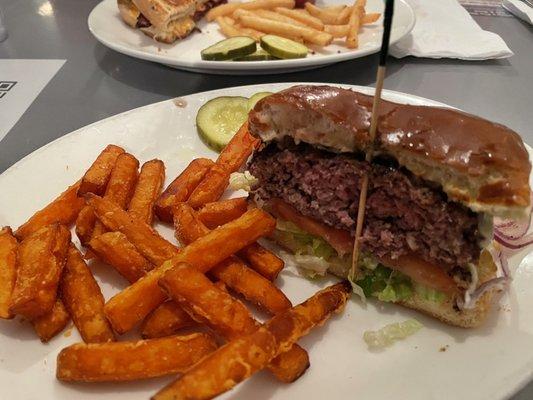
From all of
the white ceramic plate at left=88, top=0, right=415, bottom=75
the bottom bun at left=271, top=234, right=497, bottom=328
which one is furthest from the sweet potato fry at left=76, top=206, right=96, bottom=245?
the white ceramic plate at left=88, top=0, right=415, bottom=75

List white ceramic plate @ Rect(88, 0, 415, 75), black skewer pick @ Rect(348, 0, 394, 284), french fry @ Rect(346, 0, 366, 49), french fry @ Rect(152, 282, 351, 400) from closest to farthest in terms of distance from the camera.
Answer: french fry @ Rect(152, 282, 351, 400) < black skewer pick @ Rect(348, 0, 394, 284) < white ceramic plate @ Rect(88, 0, 415, 75) < french fry @ Rect(346, 0, 366, 49)

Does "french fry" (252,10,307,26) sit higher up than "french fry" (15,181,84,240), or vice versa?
"french fry" (252,10,307,26)

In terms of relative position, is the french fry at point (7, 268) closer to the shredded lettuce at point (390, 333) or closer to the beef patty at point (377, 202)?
the beef patty at point (377, 202)

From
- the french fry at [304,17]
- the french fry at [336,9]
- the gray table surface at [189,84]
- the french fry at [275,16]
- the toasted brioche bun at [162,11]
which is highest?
the french fry at [336,9]

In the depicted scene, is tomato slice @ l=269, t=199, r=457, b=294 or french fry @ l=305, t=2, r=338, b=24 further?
french fry @ l=305, t=2, r=338, b=24

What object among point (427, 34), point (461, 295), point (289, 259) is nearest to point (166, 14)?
point (427, 34)

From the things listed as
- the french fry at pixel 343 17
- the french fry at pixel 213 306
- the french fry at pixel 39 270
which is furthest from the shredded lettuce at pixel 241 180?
the french fry at pixel 343 17

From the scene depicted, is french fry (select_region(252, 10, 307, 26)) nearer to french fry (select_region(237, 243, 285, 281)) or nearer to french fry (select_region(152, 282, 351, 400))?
french fry (select_region(237, 243, 285, 281))
